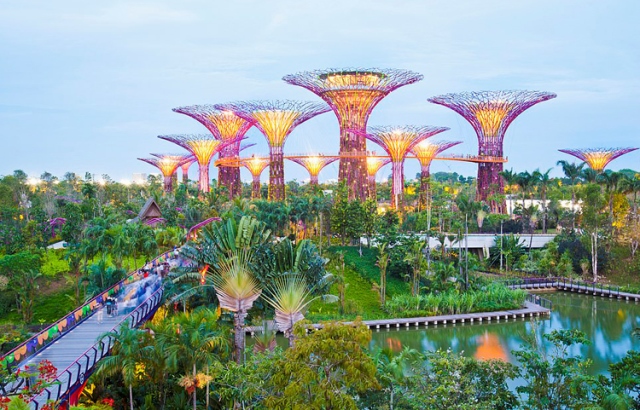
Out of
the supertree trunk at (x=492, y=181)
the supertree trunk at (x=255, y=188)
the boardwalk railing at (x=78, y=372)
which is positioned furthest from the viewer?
the supertree trunk at (x=255, y=188)

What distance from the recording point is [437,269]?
3244cm

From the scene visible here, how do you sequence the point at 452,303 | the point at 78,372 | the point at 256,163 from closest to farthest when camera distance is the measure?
the point at 78,372 < the point at 452,303 < the point at 256,163

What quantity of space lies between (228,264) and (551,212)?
4425 cm

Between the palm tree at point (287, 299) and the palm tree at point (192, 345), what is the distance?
7.77ft

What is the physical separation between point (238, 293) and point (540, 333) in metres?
15.0

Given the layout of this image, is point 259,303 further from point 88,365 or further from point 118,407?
point 88,365

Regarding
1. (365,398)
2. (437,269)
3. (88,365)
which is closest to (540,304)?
(437,269)

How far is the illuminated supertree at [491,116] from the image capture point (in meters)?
52.0

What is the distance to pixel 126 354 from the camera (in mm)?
13977

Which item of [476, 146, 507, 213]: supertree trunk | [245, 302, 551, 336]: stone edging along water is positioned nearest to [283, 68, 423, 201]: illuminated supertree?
[476, 146, 507, 213]: supertree trunk

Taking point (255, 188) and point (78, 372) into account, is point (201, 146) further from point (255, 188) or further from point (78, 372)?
point (78, 372)

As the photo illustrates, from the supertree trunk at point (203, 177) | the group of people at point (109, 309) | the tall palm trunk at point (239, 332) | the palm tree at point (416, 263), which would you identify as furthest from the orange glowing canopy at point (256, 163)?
the tall palm trunk at point (239, 332)

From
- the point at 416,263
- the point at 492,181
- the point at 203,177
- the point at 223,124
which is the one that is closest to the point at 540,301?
the point at 416,263

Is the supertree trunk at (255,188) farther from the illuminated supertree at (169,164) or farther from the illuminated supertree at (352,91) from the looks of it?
the illuminated supertree at (352,91)
